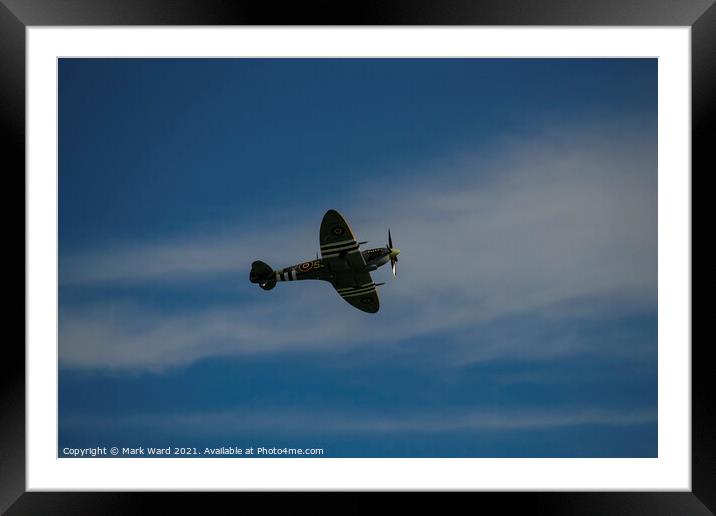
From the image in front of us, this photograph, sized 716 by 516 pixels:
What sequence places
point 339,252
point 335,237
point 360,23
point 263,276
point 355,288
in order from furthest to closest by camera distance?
point 355,288 < point 263,276 < point 339,252 < point 335,237 < point 360,23

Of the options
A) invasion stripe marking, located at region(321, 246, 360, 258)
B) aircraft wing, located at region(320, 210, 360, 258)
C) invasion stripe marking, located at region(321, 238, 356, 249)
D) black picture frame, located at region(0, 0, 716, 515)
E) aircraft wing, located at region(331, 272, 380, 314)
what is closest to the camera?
black picture frame, located at region(0, 0, 716, 515)

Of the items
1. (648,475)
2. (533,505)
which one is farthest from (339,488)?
(648,475)

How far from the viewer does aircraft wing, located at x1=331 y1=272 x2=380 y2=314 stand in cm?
2056

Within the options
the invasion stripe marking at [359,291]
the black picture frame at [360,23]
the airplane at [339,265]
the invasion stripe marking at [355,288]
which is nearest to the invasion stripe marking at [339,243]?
the airplane at [339,265]

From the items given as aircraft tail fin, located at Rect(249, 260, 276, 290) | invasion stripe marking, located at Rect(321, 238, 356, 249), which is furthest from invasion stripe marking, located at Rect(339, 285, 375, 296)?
aircraft tail fin, located at Rect(249, 260, 276, 290)

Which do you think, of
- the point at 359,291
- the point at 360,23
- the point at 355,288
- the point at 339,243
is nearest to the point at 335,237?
the point at 339,243

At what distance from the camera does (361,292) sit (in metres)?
21.2

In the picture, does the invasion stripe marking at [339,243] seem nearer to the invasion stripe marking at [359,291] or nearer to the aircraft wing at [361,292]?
the aircraft wing at [361,292]

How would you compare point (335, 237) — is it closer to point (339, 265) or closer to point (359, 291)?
point (339, 265)

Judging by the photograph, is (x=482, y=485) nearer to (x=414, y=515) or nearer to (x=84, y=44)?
(x=414, y=515)

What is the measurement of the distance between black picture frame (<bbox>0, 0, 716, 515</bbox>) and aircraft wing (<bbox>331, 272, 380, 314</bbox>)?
35.6 ft

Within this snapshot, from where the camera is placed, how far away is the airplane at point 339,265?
1947cm

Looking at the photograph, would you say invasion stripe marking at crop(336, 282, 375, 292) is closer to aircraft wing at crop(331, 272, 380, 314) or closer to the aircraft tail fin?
aircraft wing at crop(331, 272, 380, 314)

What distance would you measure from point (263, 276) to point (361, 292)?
2.75 meters
